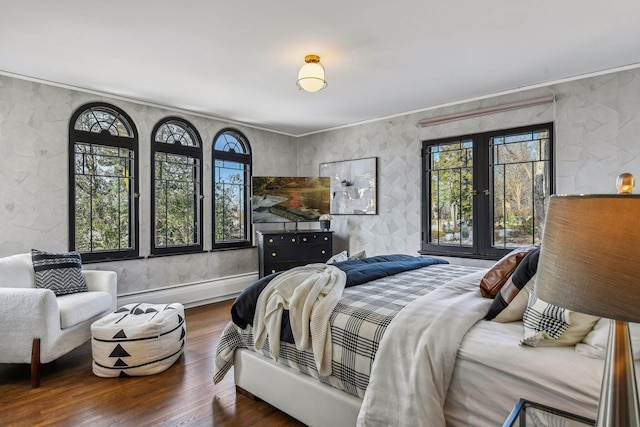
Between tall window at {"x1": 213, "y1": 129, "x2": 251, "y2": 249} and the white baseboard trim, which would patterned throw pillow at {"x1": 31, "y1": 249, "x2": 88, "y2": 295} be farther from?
tall window at {"x1": 213, "y1": 129, "x2": 251, "y2": 249}

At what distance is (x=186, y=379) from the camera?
2.53 m

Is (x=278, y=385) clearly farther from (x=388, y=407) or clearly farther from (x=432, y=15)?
(x=432, y=15)

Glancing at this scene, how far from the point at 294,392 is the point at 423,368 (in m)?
0.86

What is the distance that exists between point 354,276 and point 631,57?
9.64 ft

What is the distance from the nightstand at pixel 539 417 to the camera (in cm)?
109

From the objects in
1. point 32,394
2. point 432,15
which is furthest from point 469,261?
point 32,394

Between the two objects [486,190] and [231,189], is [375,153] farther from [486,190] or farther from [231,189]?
[231,189]

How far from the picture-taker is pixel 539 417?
114cm

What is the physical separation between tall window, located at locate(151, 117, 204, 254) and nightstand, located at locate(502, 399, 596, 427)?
4007 millimetres

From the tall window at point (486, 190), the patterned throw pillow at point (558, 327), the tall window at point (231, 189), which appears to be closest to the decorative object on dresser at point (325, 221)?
the tall window at point (231, 189)

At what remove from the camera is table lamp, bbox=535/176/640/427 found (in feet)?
2.23

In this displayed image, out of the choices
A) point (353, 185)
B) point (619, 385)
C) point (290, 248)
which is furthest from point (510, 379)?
point (353, 185)

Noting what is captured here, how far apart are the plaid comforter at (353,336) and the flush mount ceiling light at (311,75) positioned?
161cm

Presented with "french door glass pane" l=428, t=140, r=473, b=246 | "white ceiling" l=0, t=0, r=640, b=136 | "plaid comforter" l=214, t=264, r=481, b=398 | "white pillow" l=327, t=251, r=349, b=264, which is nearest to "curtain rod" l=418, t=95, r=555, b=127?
"white ceiling" l=0, t=0, r=640, b=136
